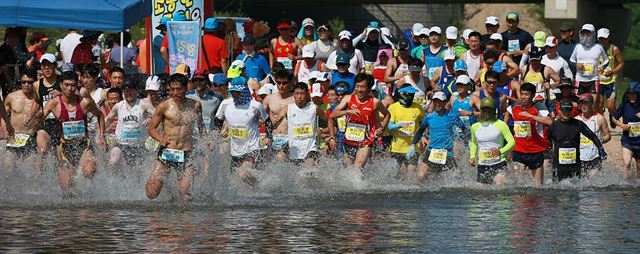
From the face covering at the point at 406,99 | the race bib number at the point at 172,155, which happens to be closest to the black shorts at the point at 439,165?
the face covering at the point at 406,99

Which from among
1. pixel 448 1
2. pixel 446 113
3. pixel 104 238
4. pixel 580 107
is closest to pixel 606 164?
pixel 580 107

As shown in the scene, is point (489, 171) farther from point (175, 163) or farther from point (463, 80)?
point (175, 163)

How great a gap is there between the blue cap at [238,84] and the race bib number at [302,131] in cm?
83

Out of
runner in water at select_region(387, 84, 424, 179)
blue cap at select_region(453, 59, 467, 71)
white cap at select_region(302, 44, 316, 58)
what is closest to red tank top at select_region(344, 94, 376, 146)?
runner in water at select_region(387, 84, 424, 179)

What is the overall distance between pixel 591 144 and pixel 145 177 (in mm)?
5477

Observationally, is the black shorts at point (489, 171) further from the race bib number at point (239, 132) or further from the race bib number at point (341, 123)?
the race bib number at point (239, 132)

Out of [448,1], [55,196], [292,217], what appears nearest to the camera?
[292,217]

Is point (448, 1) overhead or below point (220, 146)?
overhead

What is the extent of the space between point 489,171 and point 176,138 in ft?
13.5

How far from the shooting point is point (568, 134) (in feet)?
64.6

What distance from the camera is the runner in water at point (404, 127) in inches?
796

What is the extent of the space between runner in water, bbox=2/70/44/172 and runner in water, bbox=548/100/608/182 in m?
6.02

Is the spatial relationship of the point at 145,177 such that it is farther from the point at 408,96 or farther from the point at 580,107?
the point at 580,107

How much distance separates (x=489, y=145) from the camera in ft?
62.8
